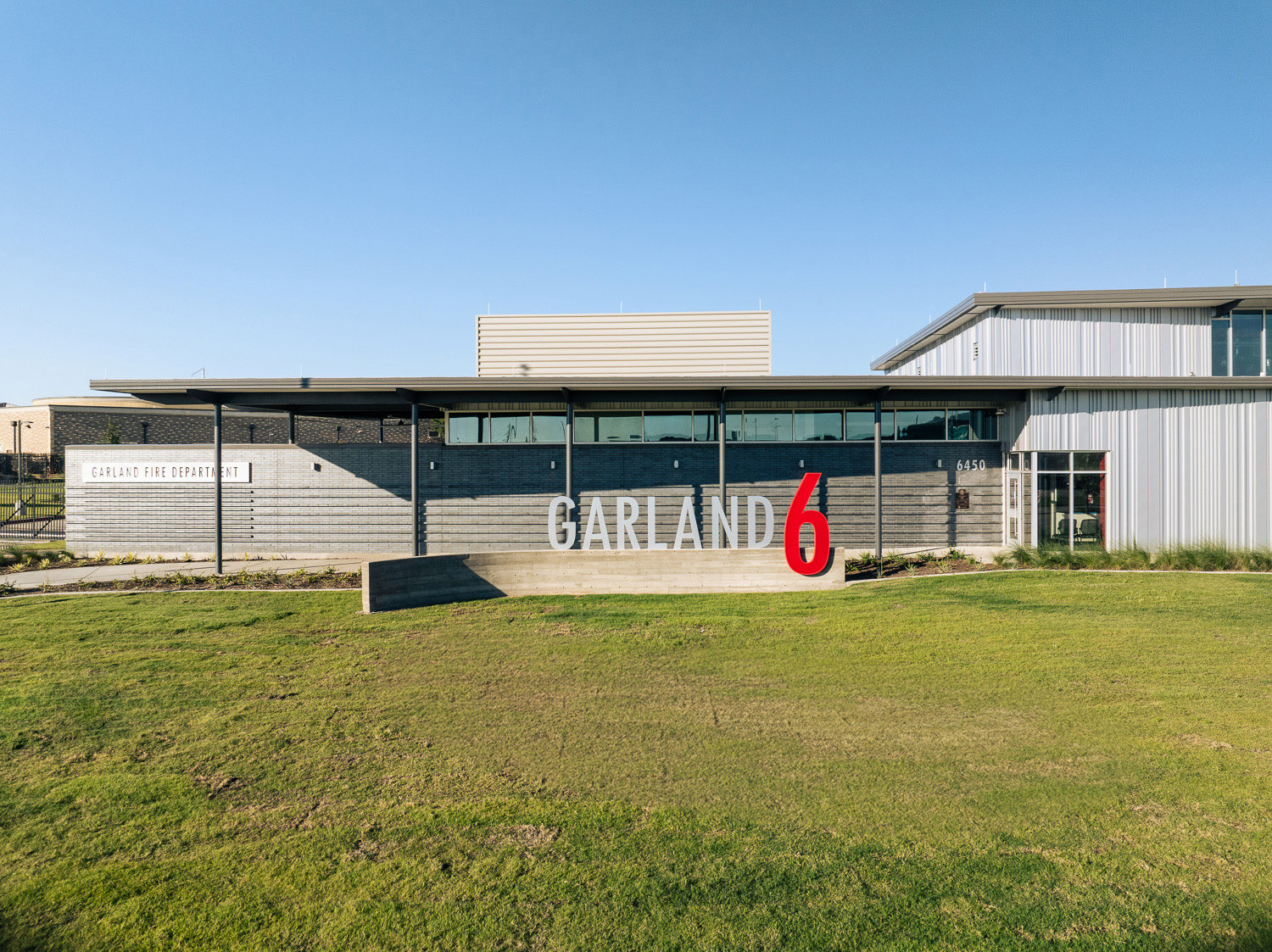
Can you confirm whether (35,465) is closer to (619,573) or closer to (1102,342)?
(619,573)

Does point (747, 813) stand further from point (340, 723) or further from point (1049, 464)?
point (1049, 464)

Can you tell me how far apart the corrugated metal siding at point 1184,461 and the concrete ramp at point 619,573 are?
8396 mm

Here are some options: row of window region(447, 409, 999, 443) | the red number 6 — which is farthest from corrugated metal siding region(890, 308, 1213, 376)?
the red number 6

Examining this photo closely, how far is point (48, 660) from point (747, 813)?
8984 millimetres

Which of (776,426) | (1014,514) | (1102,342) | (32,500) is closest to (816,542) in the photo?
(776,426)

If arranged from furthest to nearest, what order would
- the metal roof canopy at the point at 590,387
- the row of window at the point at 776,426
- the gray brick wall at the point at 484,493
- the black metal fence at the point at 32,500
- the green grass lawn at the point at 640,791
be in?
the black metal fence at the point at 32,500 < the row of window at the point at 776,426 < the gray brick wall at the point at 484,493 < the metal roof canopy at the point at 590,387 < the green grass lawn at the point at 640,791

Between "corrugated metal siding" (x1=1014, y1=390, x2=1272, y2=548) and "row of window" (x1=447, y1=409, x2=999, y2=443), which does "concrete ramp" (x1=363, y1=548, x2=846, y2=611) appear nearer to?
"row of window" (x1=447, y1=409, x2=999, y2=443)

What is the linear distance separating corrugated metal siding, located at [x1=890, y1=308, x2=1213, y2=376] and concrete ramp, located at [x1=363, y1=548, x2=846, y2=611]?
965 centimetres

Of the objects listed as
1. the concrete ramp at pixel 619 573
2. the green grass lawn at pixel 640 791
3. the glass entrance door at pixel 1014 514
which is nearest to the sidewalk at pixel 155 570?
the concrete ramp at pixel 619 573

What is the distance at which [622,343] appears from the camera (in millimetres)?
20062

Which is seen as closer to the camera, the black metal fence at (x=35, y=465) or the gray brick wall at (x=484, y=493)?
the gray brick wall at (x=484, y=493)

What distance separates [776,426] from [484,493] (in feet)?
26.6

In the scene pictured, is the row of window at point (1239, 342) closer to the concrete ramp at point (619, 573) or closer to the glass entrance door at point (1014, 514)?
the glass entrance door at point (1014, 514)

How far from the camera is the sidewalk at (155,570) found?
15602mm
